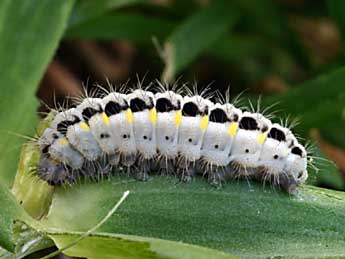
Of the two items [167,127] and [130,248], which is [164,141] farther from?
[130,248]

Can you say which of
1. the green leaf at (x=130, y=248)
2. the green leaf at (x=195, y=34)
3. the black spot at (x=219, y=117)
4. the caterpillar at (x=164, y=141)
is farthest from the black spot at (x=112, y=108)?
the green leaf at (x=195, y=34)

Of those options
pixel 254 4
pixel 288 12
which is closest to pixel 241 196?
pixel 254 4

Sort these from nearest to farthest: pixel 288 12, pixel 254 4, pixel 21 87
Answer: pixel 21 87
pixel 254 4
pixel 288 12

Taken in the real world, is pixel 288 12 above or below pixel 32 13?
above

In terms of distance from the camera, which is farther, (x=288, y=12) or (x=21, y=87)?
(x=288, y=12)

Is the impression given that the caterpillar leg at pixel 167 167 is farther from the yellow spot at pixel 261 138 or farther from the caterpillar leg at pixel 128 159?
the yellow spot at pixel 261 138

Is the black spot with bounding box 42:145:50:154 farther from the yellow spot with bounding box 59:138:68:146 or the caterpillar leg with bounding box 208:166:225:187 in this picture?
the caterpillar leg with bounding box 208:166:225:187

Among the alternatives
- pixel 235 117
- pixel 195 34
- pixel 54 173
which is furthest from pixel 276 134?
pixel 195 34

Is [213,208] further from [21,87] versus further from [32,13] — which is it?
[32,13]
